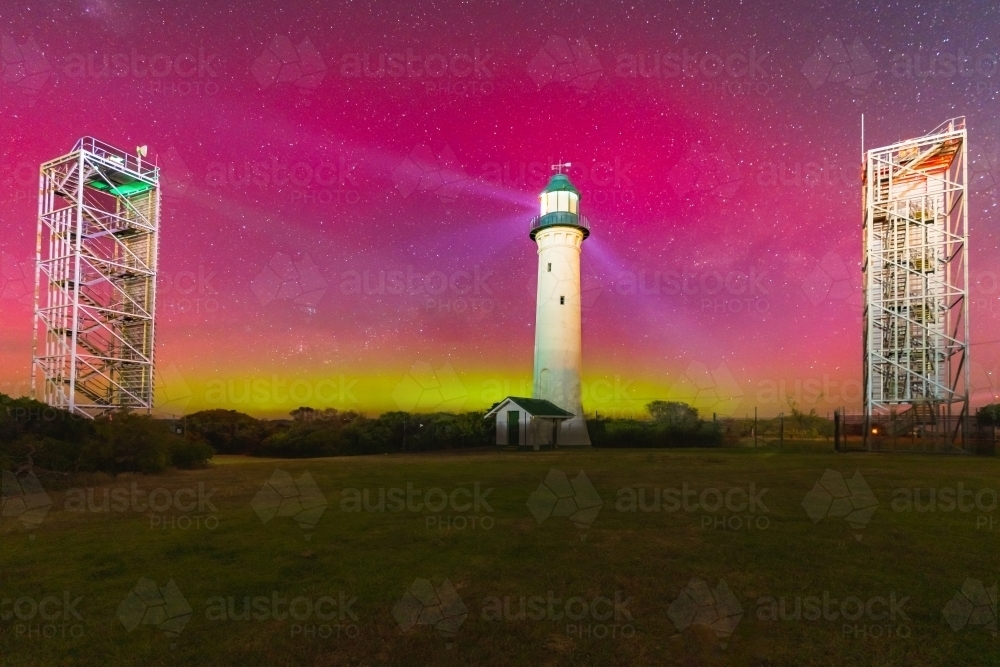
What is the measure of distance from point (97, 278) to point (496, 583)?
100 feet

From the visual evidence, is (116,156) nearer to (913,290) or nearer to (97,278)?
→ (97,278)

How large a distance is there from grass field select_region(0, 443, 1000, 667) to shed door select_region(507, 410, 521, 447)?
70.0ft

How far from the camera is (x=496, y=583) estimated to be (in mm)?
6082

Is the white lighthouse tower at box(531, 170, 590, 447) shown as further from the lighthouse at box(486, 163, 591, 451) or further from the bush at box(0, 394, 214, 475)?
the bush at box(0, 394, 214, 475)

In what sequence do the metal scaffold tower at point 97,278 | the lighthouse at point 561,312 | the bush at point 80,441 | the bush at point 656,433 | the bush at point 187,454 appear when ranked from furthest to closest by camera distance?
1. the lighthouse at point 561,312
2. the bush at point 656,433
3. the metal scaffold tower at point 97,278
4. the bush at point 187,454
5. the bush at point 80,441

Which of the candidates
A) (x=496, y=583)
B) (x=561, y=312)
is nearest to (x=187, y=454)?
(x=496, y=583)

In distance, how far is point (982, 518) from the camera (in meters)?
9.34

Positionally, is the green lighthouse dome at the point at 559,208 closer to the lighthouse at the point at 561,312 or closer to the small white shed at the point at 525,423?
the lighthouse at the point at 561,312

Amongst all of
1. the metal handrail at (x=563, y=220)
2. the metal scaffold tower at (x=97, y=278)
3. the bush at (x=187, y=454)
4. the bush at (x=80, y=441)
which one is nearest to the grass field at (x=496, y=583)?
the bush at (x=80, y=441)

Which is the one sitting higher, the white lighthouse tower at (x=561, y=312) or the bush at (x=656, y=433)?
the white lighthouse tower at (x=561, y=312)

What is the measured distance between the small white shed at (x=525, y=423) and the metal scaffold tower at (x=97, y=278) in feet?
62.7

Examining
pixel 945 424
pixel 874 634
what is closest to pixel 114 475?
pixel 874 634

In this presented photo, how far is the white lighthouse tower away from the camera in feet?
120

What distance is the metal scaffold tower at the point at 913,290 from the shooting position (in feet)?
92.3
